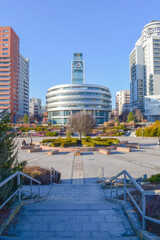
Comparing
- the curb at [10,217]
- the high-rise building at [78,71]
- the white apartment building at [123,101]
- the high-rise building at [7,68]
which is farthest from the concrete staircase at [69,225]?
the white apartment building at [123,101]

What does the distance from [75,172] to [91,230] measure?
8020mm

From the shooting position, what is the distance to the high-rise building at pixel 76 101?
7238cm

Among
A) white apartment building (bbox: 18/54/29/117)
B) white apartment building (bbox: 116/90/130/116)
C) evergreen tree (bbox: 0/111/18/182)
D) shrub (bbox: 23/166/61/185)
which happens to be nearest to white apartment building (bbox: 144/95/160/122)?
white apartment building (bbox: 116/90/130/116)

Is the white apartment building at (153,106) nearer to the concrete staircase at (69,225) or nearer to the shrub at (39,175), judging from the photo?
the shrub at (39,175)

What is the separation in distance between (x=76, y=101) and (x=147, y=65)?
50933mm

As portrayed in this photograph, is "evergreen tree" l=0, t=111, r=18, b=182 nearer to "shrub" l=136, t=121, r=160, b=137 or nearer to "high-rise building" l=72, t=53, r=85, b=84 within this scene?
"shrub" l=136, t=121, r=160, b=137

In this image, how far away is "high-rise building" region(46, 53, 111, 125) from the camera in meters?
72.4

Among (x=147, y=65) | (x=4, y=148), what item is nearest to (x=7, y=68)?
(x=147, y=65)

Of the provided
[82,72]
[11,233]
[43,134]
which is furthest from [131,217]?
Answer: [82,72]

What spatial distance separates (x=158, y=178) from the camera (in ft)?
24.6

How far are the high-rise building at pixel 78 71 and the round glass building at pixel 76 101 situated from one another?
1655 centimetres

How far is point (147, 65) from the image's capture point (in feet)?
297

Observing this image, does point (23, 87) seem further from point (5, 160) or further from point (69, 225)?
point (69, 225)

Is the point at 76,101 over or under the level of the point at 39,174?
over
